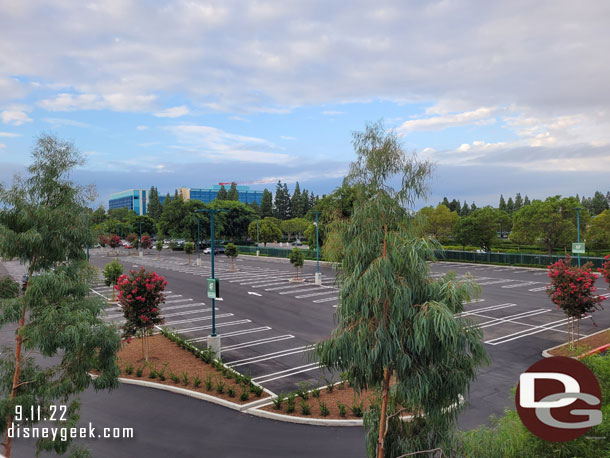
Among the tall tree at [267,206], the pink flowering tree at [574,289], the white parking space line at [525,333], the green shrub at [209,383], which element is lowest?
the green shrub at [209,383]

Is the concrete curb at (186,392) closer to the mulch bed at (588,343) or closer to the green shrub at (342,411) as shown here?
the green shrub at (342,411)

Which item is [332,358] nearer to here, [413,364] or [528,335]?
[413,364]

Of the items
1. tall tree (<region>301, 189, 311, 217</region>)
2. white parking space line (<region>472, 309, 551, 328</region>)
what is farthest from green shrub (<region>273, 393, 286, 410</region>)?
tall tree (<region>301, 189, 311, 217</region>)

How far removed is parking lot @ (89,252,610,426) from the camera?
15.5 metres

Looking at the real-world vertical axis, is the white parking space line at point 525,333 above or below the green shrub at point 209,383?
above

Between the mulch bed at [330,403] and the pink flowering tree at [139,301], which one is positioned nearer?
the mulch bed at [330,403]

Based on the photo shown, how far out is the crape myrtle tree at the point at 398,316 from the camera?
6176 millimetres

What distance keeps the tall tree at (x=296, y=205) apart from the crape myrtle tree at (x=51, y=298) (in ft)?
325

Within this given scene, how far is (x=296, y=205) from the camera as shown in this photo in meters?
110

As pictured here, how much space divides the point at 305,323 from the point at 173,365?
28.4 ft

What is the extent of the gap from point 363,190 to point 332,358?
2.67 meters

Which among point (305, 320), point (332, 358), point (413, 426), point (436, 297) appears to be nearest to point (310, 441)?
point (413, 426)

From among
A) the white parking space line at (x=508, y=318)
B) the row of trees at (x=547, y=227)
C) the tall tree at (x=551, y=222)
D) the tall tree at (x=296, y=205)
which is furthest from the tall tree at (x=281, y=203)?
the white parking space line at (x=508, y=318)

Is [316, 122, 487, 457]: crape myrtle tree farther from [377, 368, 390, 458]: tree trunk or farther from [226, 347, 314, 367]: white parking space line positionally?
[226, 347, 314, 367]: white parking space line
